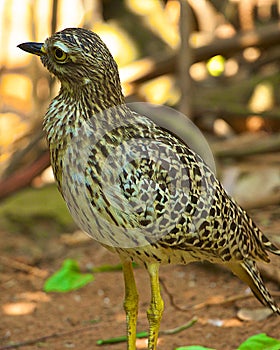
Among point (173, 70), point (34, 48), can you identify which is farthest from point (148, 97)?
point (34, 48)

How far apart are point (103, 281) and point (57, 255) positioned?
2.73ft

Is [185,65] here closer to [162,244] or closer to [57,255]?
[57,255]

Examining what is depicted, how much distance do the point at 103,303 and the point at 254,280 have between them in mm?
1693

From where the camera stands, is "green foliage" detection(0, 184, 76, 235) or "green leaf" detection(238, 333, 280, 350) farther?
"green foliage" detection(0, 184, 76, 235)

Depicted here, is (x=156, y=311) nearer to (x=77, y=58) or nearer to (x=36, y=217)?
(x=77, y=58)

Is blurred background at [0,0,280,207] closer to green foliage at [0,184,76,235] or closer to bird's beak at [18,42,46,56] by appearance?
green foliage at [0,184,76,235]

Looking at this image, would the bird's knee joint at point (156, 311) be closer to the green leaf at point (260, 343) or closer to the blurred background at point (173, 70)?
the green leaf at point (260, 343)

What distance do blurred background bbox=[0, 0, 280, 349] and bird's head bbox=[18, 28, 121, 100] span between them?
1918 mm

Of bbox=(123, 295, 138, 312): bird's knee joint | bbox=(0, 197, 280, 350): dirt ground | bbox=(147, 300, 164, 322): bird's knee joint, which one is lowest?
bbox=(0, 197, 280, 350): dirt ground

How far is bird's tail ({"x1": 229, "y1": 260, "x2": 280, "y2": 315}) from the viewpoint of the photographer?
14.3 ft

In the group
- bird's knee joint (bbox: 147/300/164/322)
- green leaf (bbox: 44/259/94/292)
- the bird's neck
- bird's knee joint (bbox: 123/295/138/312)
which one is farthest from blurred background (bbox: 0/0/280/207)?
the bird's neck

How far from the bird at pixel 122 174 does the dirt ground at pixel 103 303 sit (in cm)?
91

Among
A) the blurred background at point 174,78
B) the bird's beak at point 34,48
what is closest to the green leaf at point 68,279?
the blurred background at point 174,78

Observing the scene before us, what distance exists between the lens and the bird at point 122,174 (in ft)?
12.7
